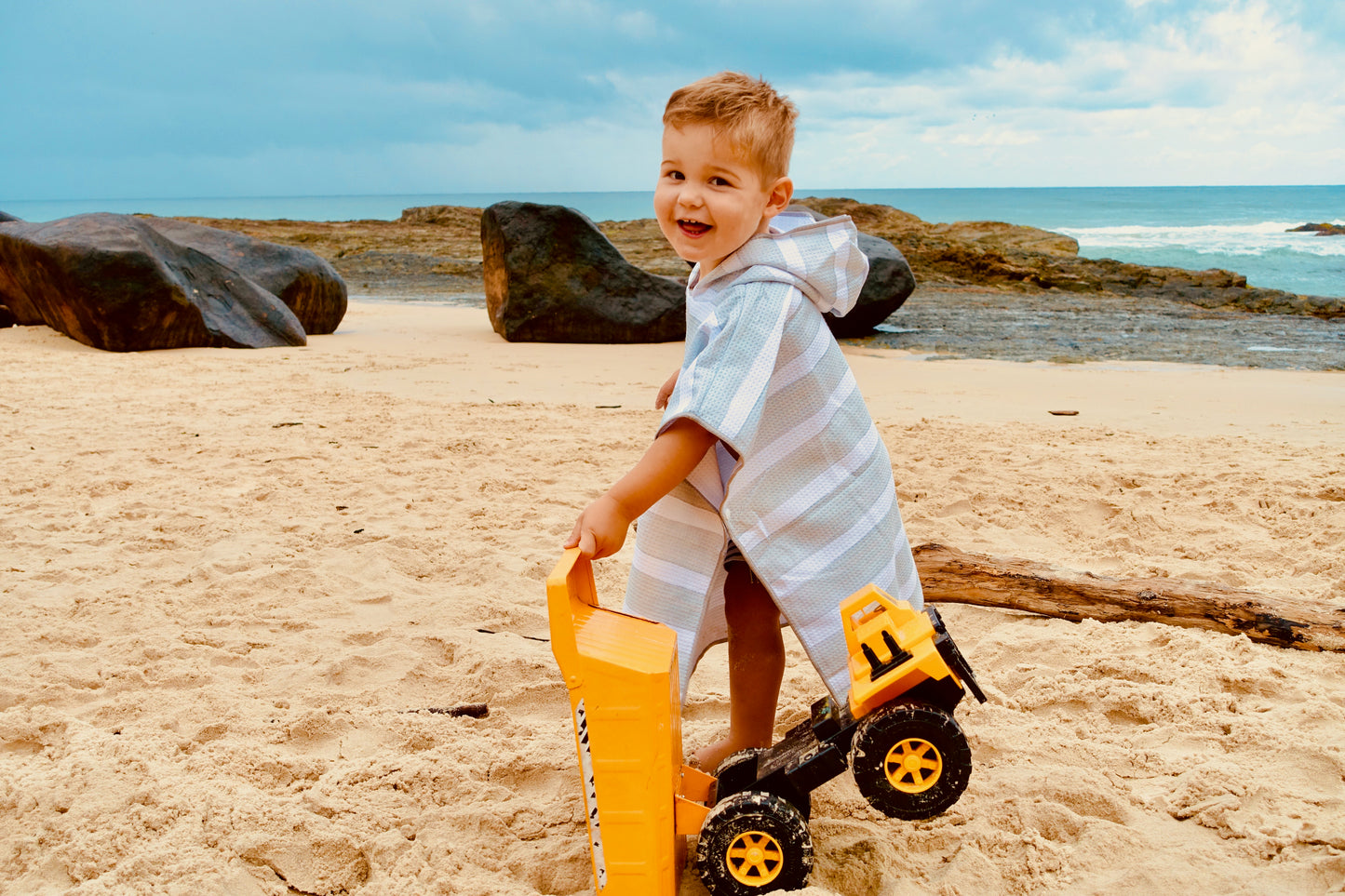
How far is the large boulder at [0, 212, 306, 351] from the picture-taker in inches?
282

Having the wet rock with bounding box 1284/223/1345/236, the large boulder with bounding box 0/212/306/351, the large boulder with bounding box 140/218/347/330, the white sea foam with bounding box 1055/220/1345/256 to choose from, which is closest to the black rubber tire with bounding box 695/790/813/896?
the large boulder with bounding box 0/212/306/351

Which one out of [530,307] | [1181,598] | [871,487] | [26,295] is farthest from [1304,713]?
[26,295]

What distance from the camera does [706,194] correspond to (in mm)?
1702

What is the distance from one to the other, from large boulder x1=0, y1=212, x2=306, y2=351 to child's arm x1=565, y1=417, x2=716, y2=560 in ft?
22.5

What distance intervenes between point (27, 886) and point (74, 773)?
0.31 meters

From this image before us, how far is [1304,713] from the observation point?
84.0 inches

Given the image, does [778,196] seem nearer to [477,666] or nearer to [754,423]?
[754,423]

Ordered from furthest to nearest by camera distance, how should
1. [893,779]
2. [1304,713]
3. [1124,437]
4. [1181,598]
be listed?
1. [1124,437]
2. [1181,598]
3. [1304,713]
4. [893,779]

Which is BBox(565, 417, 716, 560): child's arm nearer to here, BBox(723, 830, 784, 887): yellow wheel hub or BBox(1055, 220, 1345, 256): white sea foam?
BBox(723, 830, 784, 887): yellow wheel hub

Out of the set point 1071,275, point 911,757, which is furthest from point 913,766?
point 1071,275

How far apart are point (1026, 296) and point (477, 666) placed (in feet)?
43.4

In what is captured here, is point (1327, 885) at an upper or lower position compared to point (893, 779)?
lower

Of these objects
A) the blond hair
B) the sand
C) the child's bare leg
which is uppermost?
the blond hair

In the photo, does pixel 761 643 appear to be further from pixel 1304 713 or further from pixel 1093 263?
pixel 1093 263
